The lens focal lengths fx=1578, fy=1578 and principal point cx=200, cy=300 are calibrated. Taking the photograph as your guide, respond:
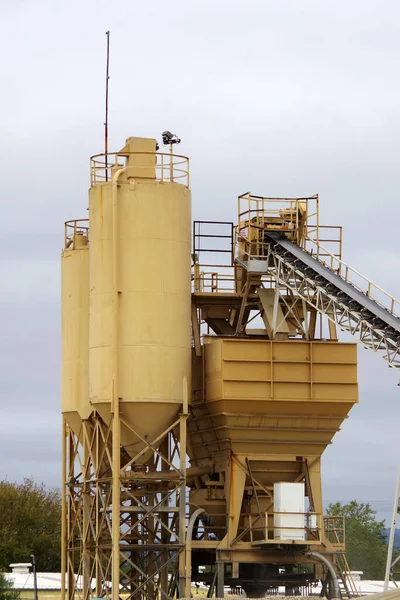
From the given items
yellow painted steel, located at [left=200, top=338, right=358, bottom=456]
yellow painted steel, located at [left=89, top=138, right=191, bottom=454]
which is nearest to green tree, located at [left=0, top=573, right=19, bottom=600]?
yellow painted steel, located at [left=89, top=138, right=191, bottom=454]

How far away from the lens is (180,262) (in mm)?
58844

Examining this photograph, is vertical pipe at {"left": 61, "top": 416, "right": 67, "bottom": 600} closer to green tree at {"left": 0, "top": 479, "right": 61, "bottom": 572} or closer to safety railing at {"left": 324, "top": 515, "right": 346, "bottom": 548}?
safety railing at {"left": 324, "top": 515, "right": 346, "bottom": 548}

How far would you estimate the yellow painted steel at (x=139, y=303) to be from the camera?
57.2 m

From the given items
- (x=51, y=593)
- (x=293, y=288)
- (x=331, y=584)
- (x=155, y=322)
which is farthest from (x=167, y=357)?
(x=51, y=593)

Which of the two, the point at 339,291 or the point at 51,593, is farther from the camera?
the point at 51,593

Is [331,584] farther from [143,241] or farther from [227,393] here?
[143,241]

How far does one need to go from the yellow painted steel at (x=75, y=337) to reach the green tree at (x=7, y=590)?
658 inches

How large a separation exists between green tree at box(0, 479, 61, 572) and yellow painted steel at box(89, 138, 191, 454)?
45.4 m

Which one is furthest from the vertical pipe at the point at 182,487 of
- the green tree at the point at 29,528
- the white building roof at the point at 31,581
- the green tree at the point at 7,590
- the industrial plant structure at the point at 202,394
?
the green tree at the point at 29,528

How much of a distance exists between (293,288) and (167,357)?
5.66 metres

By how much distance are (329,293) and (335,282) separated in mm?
618

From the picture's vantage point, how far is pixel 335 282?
2254 inches

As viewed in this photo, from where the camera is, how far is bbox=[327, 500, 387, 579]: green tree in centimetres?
12150

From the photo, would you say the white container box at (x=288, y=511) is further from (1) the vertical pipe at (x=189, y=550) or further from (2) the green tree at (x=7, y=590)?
(2) the green tree at (x=7, y=590)
